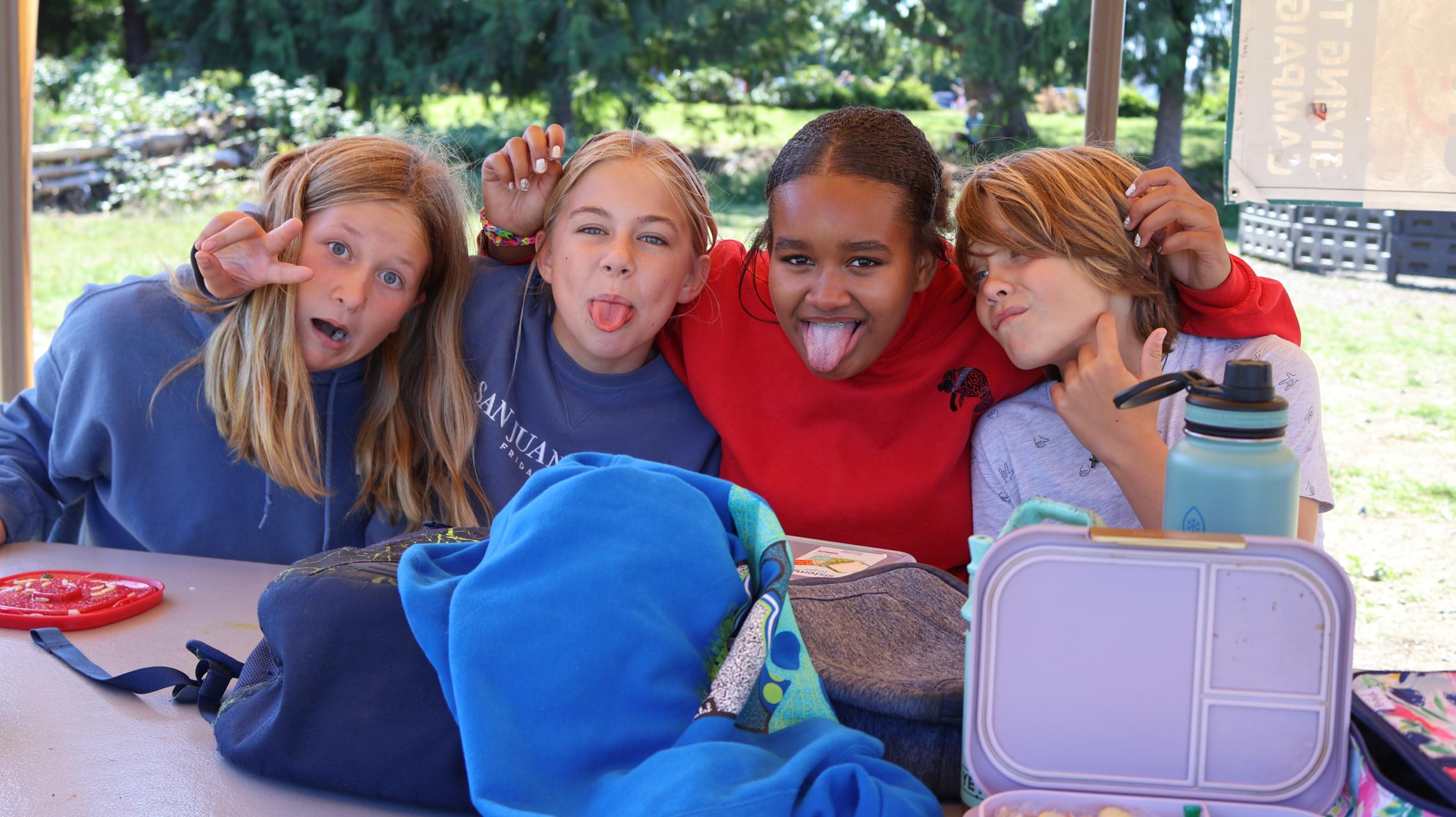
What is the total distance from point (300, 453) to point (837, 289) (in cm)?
89

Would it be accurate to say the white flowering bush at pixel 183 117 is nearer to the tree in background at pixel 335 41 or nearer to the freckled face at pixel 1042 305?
the tree in background at pixel 335 41

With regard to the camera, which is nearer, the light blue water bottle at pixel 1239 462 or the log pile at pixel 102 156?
the light blue water bottle at pixel 1239 462

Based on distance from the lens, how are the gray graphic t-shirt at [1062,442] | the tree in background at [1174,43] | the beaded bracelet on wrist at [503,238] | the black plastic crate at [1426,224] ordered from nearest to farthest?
the gray graphic t-shirt at [1062,442] → the beaded bracelet on wrist at [503,238] → the black plastic crate at [1426,224] → the tree in background at [1174,43]

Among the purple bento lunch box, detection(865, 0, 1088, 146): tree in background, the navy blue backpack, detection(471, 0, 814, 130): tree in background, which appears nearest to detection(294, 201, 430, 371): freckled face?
the navy blue backpack

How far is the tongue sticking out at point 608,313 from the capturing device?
184 centimetres

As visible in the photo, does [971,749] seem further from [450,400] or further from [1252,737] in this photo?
[450,400]

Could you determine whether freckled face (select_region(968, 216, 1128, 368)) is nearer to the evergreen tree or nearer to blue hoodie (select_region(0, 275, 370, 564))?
blue hoodie (select_region(0, 275, 370, 564))

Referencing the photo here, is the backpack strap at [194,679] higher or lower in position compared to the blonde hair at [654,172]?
lower

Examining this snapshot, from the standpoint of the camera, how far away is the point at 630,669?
103 cm

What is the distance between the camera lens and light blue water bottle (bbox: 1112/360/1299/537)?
0.95 metres

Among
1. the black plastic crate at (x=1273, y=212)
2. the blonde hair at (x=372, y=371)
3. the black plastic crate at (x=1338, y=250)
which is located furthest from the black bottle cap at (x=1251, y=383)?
the black plastic crate at (x=1273, y=212)

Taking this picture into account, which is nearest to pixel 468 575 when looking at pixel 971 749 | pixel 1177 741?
pixel 971 749

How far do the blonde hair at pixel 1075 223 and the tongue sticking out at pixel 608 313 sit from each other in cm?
52

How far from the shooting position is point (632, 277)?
1.84 meters
